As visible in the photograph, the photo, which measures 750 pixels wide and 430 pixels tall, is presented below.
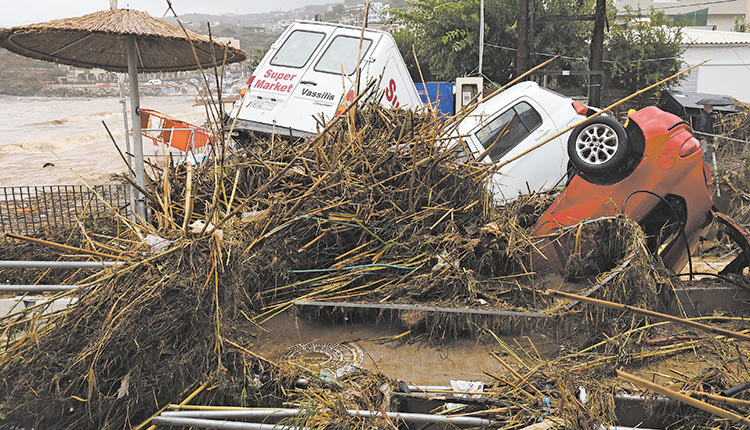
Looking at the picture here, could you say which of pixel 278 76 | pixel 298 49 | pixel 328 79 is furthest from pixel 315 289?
pixel 298 49

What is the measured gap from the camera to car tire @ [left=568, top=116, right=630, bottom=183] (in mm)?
3691

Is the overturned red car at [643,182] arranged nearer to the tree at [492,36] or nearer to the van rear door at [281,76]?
the van rear door at [281,76]

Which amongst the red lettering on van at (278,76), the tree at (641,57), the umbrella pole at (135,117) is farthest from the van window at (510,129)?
the tree at (641,57)

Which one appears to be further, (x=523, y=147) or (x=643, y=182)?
(x=523, y=147)

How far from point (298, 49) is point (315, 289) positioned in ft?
17.3

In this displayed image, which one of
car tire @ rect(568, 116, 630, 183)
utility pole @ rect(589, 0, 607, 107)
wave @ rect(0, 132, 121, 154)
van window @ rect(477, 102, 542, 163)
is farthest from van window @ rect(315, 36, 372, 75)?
wave @ rect(0, 132, 121, 154)

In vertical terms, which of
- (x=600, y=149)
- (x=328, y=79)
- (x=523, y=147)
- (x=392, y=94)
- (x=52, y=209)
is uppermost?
(x=328, y=79)

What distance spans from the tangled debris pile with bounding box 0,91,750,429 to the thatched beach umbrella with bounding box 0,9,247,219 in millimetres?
1461

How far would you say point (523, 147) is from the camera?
20.5ft

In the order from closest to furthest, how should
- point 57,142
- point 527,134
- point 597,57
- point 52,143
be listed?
point 527,134
point 597,57
point 52,143
point 57,142

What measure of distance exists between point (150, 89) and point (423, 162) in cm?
7235

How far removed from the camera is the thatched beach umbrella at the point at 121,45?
190 inches

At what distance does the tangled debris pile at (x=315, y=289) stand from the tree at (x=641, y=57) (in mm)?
16908

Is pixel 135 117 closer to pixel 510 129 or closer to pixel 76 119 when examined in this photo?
pixel 510 129
